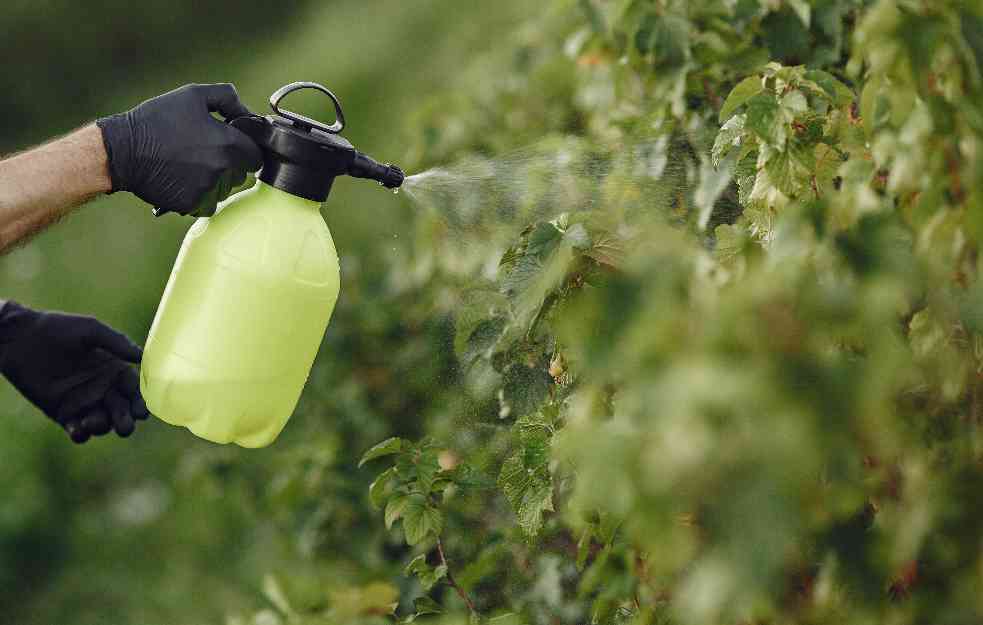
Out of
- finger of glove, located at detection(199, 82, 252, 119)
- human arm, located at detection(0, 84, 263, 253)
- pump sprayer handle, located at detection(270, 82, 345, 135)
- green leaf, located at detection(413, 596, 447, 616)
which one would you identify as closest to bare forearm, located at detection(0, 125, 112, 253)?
human arm, located at detection(0, 84, 263, 253)

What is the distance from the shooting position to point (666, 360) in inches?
28.9

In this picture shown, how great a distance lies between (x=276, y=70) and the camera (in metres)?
6.13

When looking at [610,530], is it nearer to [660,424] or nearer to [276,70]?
[660,424]

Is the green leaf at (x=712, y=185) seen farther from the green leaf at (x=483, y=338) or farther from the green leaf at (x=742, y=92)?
the green leaf at (x=483, y=338)

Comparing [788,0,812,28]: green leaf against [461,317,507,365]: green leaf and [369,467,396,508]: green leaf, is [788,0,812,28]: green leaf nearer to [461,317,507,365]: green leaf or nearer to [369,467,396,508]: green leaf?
[461,317,507,365]: green leaf

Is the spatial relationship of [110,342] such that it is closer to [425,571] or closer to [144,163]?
[144,163]

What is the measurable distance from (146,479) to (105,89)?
135 inches

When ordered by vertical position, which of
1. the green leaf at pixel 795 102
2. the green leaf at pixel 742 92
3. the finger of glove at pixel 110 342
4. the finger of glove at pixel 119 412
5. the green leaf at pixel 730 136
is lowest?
the finger of glove at pixel 119 412

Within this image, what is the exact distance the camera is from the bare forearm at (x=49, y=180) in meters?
1.74

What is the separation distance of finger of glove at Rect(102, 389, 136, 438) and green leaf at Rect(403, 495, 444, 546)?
88 centimetres

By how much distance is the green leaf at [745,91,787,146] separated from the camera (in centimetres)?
136

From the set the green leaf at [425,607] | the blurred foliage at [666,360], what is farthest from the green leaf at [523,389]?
the green leaf at [425,607]

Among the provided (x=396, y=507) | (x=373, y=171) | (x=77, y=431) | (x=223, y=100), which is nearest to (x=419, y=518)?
(x=396, y=507)

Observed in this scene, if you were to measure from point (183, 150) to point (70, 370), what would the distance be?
0.83m
